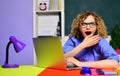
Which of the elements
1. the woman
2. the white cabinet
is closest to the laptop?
the woman

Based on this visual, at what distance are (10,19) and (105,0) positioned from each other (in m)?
1.42

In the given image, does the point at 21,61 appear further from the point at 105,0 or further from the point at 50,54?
the point at 50,54

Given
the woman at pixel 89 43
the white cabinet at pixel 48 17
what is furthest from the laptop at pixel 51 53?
the white cabinet at pixel 48 17

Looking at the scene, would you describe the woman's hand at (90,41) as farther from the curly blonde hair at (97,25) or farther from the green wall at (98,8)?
the green wall at (98,8)

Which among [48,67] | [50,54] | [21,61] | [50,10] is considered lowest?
[21,61]

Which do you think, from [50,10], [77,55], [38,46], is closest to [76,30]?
[77,55]

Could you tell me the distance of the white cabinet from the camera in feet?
11.2

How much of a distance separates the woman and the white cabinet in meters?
1.19

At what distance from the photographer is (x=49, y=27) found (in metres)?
3.55

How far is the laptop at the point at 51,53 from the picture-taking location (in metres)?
1.51

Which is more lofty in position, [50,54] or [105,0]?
[105,0]

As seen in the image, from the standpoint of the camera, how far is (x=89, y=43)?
1.98m

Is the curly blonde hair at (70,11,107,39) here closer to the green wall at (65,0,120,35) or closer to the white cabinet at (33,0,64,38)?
the white cabinet at (33,0,64,38)

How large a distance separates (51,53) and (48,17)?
2.03 m
